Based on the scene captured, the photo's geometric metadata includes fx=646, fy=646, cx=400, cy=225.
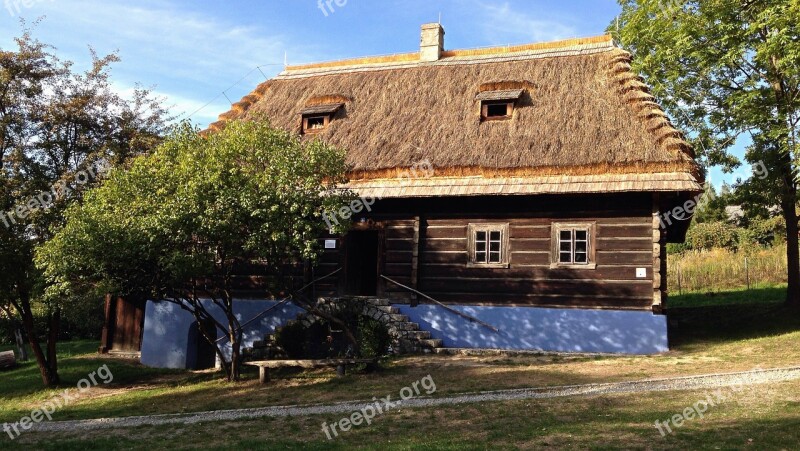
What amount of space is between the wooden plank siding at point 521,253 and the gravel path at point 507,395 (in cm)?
413

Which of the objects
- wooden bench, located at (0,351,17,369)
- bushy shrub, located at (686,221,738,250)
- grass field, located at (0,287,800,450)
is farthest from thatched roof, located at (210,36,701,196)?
bushy shrub, located at (686,221,738,250)

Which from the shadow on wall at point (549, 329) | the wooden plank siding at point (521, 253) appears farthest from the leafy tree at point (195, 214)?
the shadow on wall at point (549, 329)

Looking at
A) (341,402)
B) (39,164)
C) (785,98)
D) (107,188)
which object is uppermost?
(785,98)

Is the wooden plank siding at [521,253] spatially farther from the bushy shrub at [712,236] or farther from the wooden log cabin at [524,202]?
the bushy shrub at [712,236]

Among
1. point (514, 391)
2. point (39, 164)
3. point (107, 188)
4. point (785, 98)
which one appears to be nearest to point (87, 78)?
point (39, 164)

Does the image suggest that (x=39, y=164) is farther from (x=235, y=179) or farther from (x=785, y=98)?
(x=785, y=98)

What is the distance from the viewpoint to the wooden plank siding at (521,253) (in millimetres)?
15531

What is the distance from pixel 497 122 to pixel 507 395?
362 inches

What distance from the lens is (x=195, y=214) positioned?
13.0 metres

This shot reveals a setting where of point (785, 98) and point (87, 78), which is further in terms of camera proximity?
point (87, 78)

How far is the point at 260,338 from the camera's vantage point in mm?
18031

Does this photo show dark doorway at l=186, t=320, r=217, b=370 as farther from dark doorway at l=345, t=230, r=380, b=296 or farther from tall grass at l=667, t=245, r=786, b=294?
tall grass at l=667, t=245, r=786, b=294

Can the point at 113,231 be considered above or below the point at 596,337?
above

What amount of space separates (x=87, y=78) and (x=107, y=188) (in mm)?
9284
